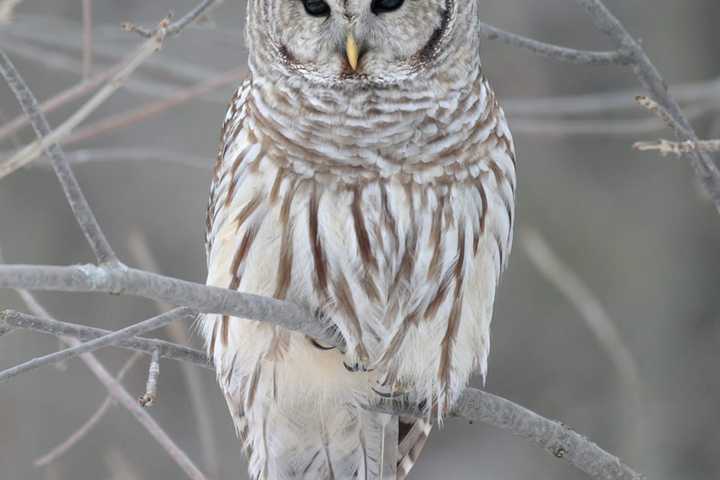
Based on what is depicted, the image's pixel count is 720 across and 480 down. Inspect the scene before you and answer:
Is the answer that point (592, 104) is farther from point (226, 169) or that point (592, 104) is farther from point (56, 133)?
point (56, 133)

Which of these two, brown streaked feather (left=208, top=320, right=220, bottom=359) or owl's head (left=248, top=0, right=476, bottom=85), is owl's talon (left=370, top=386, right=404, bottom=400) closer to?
brown streaked feather (left=208, top=320, right=220, bottom=359)

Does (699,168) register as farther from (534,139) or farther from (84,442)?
(84,442)

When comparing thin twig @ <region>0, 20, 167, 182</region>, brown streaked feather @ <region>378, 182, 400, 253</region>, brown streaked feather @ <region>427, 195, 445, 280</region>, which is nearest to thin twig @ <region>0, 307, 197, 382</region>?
thin twig @ <region>0, 20, 167, 182</region>

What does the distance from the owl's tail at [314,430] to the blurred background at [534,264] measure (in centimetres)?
243

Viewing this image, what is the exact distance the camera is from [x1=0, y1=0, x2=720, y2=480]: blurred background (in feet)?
22.7

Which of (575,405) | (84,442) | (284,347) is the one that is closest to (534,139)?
(575,405)

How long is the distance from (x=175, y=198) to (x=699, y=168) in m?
4.53

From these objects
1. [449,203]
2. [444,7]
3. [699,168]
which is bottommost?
[449,203]

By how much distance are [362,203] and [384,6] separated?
25.6 inches

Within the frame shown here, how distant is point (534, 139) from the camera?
7.23 meters

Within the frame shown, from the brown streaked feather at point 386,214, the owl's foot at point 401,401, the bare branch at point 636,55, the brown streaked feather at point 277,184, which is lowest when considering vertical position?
the owl's foot at point 401,401

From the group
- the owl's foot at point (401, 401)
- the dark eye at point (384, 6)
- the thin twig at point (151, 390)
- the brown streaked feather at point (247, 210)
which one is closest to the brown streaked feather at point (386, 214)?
the brown streaked feather at point (247, 210)

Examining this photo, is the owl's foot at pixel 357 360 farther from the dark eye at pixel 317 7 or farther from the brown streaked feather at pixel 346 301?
the dark eye at pixel 317 7

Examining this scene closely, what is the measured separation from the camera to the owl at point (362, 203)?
3867 millimetres
